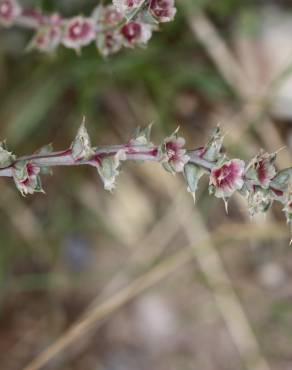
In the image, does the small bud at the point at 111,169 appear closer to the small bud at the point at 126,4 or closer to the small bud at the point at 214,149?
the small bud at the point at 214,149

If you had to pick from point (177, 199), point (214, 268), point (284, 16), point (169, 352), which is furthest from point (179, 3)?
point (169, 352)

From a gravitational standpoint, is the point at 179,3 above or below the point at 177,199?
above

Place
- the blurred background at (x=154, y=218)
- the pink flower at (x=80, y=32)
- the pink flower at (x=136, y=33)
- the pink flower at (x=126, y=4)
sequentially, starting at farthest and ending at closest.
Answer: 1. the blurred background at (x=154, y=218)
2. the pink flower at (x=80, y=32)
3. the pink flower at (x=136, y=33)
4. the pink flower at (x=126, y=4)

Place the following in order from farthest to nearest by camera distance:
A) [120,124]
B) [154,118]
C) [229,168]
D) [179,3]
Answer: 1. [120,124]
2. [154,118]
3. [179,3]
4. [229,168]

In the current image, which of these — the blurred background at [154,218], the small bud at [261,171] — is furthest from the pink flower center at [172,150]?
the blurred background at [154,218]

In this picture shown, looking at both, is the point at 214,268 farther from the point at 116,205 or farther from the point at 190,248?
the point at 116,205

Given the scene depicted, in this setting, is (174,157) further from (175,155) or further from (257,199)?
(257,199)
